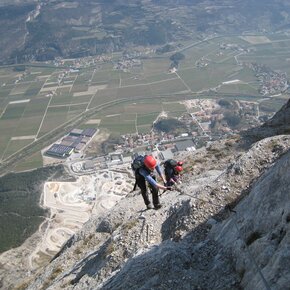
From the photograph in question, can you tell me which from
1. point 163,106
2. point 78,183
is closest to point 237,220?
point 78,183

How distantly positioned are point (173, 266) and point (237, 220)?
10.3ft

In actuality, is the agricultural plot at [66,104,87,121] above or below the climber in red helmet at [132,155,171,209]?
below

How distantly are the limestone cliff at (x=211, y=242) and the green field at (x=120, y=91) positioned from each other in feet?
302

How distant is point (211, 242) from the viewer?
1670cm

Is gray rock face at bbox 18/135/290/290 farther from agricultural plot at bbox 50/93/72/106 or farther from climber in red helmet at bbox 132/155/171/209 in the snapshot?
agricultural plot at bbox 50/93/72/106

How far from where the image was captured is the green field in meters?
135

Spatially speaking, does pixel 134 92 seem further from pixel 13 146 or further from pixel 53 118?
pixel 13 146

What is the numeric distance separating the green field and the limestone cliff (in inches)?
3628

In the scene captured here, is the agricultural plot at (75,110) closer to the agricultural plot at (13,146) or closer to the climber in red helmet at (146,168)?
the agricultural plot at (13,146)

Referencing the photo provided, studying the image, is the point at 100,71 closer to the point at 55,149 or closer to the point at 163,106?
the point at 163,106

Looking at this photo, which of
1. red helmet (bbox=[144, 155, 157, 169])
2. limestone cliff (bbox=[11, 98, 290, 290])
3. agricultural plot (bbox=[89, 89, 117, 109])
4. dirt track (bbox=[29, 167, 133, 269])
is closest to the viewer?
limestone cliff (bbox=[11, 98, 290, 290])

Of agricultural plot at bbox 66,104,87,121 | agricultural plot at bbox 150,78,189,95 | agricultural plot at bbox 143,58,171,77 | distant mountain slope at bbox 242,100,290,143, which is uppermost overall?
distant mountain slope at bbox 242,100,290,143

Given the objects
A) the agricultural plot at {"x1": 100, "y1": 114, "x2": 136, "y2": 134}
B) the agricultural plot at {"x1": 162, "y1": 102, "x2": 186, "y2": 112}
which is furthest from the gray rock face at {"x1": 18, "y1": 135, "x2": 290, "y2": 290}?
the agricultural plot at {"x1": 162, "y1": 102, "x2": 186, "y2": 112}

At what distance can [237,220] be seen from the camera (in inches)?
639
